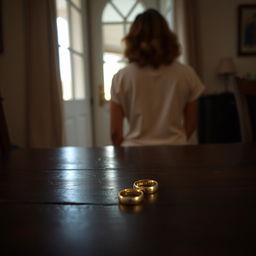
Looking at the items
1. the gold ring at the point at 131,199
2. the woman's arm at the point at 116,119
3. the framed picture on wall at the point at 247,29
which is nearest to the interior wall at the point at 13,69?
the woman's arm at the point at 116,119

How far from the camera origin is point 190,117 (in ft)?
4.54

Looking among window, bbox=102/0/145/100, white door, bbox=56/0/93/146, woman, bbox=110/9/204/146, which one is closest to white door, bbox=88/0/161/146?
window, bbox=102/0/145/100

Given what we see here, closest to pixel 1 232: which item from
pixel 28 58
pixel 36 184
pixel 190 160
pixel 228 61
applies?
pixel 36 184

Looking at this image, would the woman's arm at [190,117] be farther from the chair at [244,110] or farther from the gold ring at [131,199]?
the gold ring at [131,199]

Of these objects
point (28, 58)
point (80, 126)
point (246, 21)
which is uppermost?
point (246, 21)

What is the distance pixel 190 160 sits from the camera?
28.6 inches

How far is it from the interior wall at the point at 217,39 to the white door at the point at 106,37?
0.62 m

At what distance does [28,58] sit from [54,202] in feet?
6.61

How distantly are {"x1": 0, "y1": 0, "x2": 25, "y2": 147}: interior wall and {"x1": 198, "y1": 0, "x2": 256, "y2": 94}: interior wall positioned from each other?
6.28 feet

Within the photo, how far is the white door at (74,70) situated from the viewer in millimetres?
2543

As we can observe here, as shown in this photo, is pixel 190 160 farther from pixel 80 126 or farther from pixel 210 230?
pixel 80 126

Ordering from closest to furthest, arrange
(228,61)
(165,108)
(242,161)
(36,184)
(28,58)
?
1. (36,184)
2. (242,161)
3. (165,108)
4. (28,58)
5. (228,61)

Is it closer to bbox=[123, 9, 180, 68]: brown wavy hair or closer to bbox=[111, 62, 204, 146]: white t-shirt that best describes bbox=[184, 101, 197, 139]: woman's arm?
bbox=[111, 62, 204, 146]: white t-shirt

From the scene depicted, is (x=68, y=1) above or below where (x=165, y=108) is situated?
above
